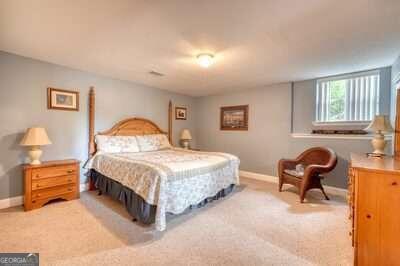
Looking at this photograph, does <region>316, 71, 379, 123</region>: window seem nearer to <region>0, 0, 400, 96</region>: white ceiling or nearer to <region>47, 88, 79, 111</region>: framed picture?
<region>0, 0, 400, 96</region>: white ceiling

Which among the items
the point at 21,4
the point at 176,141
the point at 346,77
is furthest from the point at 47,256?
the point at 346,77

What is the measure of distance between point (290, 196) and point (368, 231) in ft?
6.35

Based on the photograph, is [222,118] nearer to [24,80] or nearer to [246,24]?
[246,24]

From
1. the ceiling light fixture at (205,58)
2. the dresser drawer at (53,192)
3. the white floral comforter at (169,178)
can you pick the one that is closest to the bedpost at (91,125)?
the white floral comforter at (169,178)

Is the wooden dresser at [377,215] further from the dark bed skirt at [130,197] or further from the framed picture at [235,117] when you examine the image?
the framed picture at [235,117]

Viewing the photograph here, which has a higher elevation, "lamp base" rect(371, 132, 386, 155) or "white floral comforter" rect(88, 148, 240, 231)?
"lamp base" rect(371, 132, 386, 155)

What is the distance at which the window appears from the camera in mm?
3463

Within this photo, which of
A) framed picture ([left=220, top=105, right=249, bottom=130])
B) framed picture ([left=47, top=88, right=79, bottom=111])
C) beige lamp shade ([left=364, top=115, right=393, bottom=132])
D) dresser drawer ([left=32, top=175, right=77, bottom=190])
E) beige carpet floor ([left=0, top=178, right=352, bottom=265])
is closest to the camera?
beige carpet floor ([left=0, top=178, right=352, bottom=265])

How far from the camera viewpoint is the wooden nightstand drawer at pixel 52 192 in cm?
295

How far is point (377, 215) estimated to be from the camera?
1673 mm

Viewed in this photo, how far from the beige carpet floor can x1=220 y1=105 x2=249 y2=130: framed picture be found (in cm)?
236

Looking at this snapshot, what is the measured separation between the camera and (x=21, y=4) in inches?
70.6

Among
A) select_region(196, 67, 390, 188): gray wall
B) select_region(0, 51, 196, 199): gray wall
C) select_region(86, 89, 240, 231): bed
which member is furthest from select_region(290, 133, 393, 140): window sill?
select_region(0, 51, 196, 199): gray wall

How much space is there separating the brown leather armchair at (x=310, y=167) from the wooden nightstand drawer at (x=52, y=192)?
11.9ft
